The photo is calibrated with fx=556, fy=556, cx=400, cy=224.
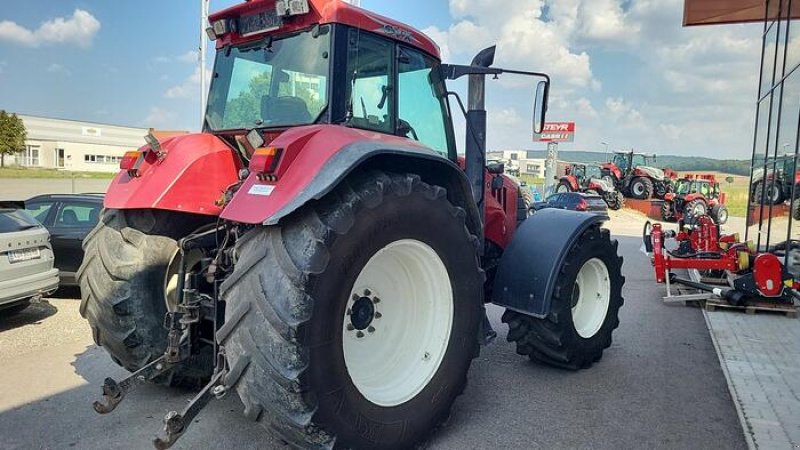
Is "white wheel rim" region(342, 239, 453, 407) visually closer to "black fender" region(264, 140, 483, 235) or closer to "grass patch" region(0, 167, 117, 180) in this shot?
"black fender" region(264, 140, 483, 235)

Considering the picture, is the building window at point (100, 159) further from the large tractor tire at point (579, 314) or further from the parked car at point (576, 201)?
the large tractor tire at point (579, 314)

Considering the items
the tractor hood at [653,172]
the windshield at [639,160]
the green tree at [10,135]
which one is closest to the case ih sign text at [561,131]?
the tractor hood at [653,172]

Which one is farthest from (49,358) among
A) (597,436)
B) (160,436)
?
(597,436)

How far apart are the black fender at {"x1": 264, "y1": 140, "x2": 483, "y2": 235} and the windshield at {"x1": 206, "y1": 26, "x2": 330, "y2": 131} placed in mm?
561

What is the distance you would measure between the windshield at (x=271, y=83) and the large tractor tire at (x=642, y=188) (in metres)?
28.5

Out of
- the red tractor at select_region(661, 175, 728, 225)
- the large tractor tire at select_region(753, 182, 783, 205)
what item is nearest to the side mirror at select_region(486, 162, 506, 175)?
the large tractor tire at select_region(753, 182, 783, 205)

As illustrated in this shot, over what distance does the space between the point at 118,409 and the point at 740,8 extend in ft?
36.1

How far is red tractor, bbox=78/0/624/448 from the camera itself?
2.63 meters

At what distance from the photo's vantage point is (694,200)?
2523 cm

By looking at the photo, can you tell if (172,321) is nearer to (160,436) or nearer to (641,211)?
(160,436)

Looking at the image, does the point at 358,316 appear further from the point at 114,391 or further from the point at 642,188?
the point at 642,188

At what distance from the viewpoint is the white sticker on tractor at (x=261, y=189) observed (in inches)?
108

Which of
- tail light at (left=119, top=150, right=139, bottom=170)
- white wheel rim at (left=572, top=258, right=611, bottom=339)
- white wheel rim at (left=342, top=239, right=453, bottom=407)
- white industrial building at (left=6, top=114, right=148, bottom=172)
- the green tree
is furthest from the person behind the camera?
white industrial building at (left=6, top=114, right=148, bottom=172)

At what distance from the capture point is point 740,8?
9.65m
